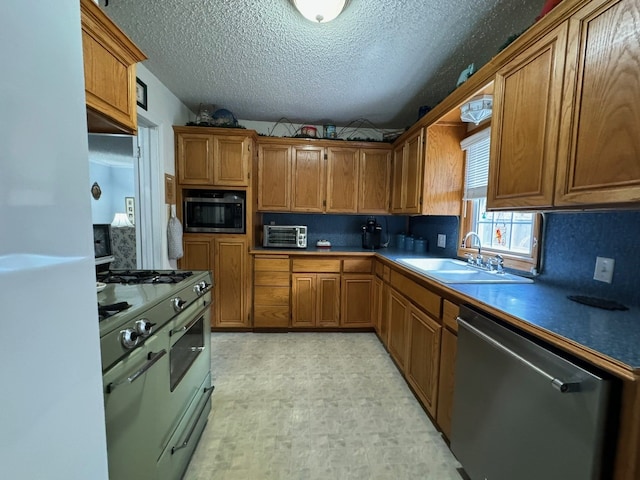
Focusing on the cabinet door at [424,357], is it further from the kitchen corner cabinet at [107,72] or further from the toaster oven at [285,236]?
the kitchen corner cabinet at [107,72]

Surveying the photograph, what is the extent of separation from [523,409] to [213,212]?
2922 millimetres

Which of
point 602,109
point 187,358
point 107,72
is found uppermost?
point 107,72

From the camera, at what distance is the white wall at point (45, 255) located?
410mm

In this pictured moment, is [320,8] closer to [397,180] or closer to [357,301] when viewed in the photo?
[397,180]

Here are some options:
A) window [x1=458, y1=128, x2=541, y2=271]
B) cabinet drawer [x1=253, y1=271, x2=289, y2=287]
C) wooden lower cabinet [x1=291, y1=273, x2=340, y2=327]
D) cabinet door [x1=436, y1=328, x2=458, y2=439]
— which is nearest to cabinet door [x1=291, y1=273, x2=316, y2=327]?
wooden lower cabinet [x1=291, y1=273, x2=340, y2=327]

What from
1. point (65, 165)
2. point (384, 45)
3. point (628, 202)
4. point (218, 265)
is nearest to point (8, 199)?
point (65, 165)

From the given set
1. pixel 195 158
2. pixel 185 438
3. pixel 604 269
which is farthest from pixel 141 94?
pixel 604 269

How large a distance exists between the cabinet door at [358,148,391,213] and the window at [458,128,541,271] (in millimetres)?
1029

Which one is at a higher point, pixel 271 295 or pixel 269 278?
pixel 269 278

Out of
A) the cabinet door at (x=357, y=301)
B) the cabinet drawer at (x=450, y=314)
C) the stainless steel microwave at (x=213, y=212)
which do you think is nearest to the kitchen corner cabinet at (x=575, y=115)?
the cabinet drawer at (x=450, y=314)

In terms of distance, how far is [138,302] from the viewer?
1.08 metres

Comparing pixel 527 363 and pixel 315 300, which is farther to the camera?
pixel 315 300

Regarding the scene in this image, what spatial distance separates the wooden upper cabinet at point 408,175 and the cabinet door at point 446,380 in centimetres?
133

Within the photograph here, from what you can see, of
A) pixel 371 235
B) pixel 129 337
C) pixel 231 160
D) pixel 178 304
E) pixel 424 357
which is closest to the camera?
pixel 129 337
